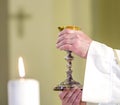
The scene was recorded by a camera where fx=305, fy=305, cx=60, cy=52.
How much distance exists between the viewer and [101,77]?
0.63 metres

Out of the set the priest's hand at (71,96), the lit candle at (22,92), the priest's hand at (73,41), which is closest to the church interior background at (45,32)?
the priest's hand at (71,96)

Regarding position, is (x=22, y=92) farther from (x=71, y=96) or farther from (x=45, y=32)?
(x=45, y=32)

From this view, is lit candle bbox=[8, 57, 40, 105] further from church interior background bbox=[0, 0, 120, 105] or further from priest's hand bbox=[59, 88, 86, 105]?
church interior background bbox=[0, 0, 120, 105]

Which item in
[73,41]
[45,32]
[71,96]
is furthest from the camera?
[45,32]

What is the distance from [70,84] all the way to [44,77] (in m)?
0.32

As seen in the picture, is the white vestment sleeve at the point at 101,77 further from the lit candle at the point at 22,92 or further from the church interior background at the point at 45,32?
the church interior background at the point at 45,32

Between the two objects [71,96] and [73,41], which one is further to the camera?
[71,96]

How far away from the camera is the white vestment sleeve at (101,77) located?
2.03 ft

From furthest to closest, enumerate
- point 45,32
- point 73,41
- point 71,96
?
point 45,32
point 71,96
point 73,41

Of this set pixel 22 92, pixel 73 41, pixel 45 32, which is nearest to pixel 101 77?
pixel 73 41

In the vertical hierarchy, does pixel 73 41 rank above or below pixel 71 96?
above

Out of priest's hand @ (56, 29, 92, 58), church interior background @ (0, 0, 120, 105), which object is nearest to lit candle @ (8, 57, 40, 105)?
priest's hand @ (56, 29, 92, 58)

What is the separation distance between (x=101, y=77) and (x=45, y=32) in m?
0.42

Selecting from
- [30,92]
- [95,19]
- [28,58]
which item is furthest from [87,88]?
[95,19]
